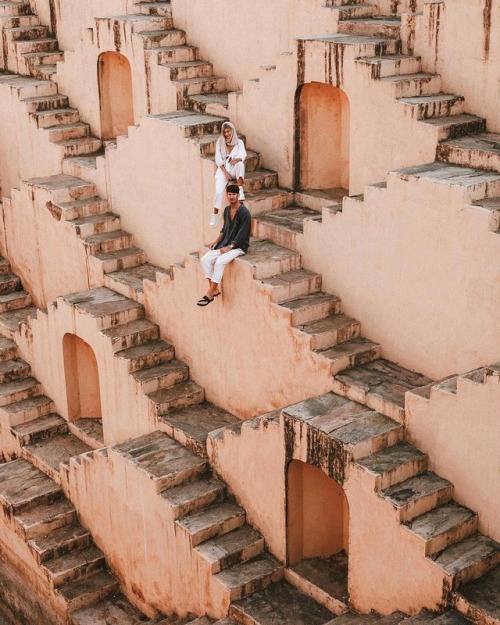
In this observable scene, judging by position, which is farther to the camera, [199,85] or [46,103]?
[46,103]

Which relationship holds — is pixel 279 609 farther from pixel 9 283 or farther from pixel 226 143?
pixel 9 283

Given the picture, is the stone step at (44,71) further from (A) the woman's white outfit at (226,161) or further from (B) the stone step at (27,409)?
(A) the woman's white outfit at (226,161)

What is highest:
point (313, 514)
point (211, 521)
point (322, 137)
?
point (322, 137)

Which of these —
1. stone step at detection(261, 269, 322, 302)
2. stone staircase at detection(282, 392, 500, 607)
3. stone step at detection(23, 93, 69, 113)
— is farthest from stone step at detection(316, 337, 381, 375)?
stone step at detection(23, 93, 69, 113)

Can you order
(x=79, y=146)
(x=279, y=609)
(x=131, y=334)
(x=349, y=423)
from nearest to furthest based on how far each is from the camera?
(x=349, y=423) < (x=279, y=609) < (x=131, y=334) < (x=79, y=146)

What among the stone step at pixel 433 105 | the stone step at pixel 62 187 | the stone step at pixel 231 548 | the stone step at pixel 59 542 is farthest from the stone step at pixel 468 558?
the stone step at pixel 62 187

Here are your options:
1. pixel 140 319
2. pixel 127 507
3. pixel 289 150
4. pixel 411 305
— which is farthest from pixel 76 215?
pixel 411 305

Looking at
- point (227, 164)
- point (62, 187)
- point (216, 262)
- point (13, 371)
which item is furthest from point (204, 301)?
point (13, 371)

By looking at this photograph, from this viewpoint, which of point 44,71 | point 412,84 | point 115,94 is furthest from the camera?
point 44,71

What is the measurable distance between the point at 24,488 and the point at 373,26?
793 centimetres

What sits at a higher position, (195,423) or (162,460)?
(195,423)

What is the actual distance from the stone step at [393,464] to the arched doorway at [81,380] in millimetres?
6203

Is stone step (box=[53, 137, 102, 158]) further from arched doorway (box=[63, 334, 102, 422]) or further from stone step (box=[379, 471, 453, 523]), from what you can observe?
stone step (box=[379, 471, 453, 523])

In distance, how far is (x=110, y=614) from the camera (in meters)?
13.7
